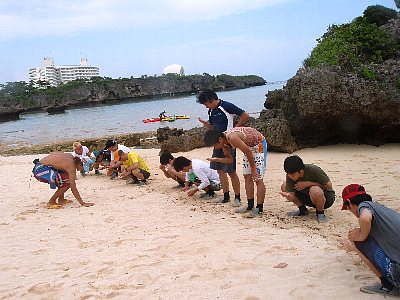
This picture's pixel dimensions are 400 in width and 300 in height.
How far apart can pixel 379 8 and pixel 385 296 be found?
2055 centimetres

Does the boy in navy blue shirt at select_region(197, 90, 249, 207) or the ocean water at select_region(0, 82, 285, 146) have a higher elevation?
the boy in navy blue shirt at select_region(197, 90, 249, 207)

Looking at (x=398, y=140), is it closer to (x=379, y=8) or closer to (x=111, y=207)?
(x=111, y=207)

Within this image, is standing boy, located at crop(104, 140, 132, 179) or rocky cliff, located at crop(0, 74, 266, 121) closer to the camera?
standing boy, located at crop(104, 140, 132, 179)

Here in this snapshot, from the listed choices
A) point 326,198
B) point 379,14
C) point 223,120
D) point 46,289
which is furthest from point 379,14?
point 46,289

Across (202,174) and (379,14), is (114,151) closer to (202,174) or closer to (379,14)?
(202,174)

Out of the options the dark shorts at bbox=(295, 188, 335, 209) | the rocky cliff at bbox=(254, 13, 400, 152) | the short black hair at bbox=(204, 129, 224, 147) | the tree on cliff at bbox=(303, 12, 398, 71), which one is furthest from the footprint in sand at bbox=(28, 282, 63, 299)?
the tree on cliff at bbox=(303, 12, 398, 71)

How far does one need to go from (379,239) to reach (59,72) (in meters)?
168

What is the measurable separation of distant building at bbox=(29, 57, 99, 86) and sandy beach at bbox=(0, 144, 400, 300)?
15604 centimetres

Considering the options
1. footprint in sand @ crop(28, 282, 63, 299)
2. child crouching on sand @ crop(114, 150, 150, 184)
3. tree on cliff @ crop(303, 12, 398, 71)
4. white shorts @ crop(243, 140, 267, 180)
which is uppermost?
tree on cliff @ crop(303, 12, 398, 71)

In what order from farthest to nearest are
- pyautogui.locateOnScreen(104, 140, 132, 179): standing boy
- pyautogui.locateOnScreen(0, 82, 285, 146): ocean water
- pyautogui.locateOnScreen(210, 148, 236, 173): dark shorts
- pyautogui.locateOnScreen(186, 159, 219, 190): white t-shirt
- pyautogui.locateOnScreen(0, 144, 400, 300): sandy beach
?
1. pyautogui.locateOnScreen(0, 82, 285, 146): ocean water
2. pyautogui.locateOnScreen(104, 140, 132, 179): standing boy
3. pyautogui.locateOnScreen(186, 159, 219, 190): white t-shirt
4. pyautogui.locateOnScreen(210, 148, 236, 173): dark shorts
5. pyautogui.locateOnScreen(0, 144, 400, 300): sandy beach

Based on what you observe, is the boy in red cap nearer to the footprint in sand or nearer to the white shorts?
the white shorts

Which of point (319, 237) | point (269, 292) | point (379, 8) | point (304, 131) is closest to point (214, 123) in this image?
point (319, 237)

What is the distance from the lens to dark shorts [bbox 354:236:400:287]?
2.74 m

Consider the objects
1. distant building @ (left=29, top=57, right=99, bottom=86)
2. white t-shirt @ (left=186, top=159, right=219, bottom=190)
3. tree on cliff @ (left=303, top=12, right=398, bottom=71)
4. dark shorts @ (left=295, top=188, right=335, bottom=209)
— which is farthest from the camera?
distant building @ (left=29, top=57, right=99, bottom=86)
